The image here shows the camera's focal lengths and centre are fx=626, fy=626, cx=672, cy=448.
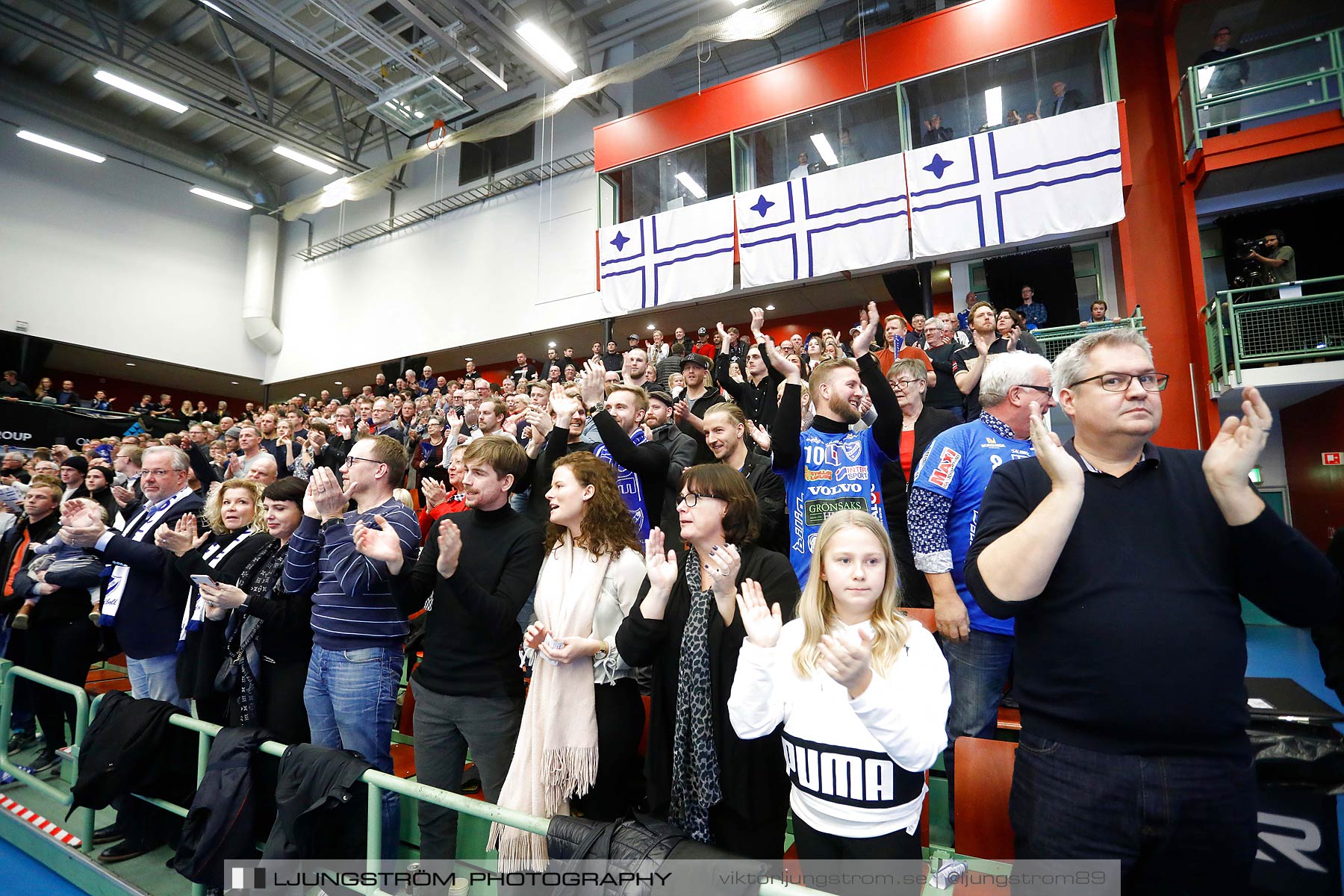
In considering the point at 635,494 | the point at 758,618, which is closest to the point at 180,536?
the point at 635,494

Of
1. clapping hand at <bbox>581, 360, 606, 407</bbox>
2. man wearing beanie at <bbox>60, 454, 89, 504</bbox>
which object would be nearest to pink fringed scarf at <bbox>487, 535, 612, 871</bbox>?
clapping hand at <bbox>581, 360, 606, 407</bbox>

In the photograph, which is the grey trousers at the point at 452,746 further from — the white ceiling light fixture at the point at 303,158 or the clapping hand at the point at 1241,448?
the white ceiling light fixture at the point at 303,158

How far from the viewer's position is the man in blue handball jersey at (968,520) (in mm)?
2006

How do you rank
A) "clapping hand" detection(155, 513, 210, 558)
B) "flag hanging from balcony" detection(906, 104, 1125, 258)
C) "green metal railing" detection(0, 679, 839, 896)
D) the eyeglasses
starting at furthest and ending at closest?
"flag hanging from balcony" detection(906, 104, 1125, 258) → "clapping hand" detection(155, 513, 210, 558) → "green metal railing" detection(0, 679, 839, 896) → the eyeglasses

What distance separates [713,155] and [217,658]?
940 centimetres

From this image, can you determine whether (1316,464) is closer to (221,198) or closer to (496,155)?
(496,155)

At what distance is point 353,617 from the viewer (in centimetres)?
229

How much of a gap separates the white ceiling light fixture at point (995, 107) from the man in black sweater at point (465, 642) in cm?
823

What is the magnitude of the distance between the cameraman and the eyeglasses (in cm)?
824

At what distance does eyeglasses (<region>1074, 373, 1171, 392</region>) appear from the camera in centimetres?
128

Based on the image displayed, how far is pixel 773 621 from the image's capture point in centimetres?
148

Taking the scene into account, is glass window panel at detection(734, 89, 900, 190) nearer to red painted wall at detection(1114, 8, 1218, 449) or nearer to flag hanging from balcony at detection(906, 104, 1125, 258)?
flag hanging from balcony at detection(906, 104, 1125, 258)

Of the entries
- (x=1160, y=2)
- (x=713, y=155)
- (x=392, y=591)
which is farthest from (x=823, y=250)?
(x=392, y=591)

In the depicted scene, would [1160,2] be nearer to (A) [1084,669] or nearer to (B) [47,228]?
(A) [1084,669]
